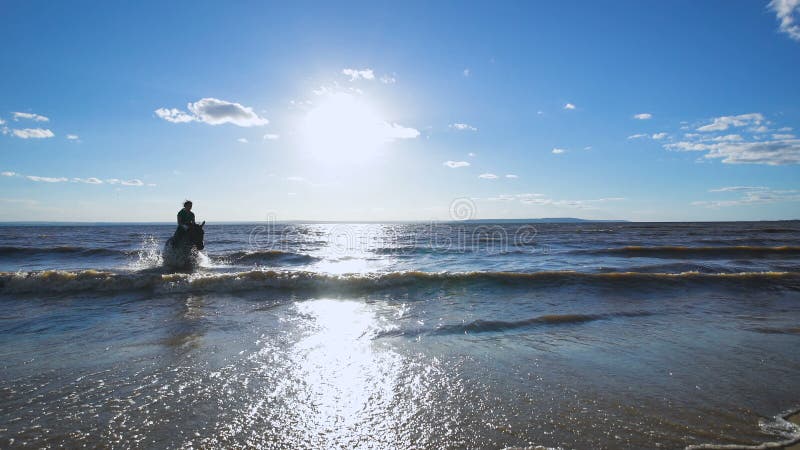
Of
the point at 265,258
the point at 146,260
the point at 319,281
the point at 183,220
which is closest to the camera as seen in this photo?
the point at 319,281

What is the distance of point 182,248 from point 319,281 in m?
9.09

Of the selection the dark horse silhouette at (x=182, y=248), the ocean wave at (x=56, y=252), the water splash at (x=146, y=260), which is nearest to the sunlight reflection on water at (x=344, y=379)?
the dark horse silhouette at (x=182, y=248)

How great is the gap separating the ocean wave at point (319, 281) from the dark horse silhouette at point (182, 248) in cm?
486

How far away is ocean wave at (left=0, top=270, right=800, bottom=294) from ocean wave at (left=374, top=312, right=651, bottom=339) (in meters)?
3.55

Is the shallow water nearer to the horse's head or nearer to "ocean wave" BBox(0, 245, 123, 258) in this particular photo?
the horse's head

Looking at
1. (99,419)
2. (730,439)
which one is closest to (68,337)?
(99,419)

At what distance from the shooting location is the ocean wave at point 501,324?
21.9 feet

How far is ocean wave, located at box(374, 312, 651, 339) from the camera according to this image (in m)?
6.69

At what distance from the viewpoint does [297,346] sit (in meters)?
5.88

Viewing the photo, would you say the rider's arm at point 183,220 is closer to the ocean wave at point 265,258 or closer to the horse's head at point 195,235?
the horse's head at point 195,235

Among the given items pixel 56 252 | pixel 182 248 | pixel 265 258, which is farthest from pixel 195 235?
pixel 56 252

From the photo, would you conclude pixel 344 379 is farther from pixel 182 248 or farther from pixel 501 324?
pixel 182 248

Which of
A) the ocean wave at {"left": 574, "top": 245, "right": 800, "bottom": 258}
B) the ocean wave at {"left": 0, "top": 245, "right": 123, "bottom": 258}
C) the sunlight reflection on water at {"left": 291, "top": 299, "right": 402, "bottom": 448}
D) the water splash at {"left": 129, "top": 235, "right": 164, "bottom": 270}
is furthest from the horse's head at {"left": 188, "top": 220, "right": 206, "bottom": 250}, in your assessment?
the ocean wave at {"left": 574, "top": 245, "right": 800, "bottom": 258}

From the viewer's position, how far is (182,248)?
16.8 m
